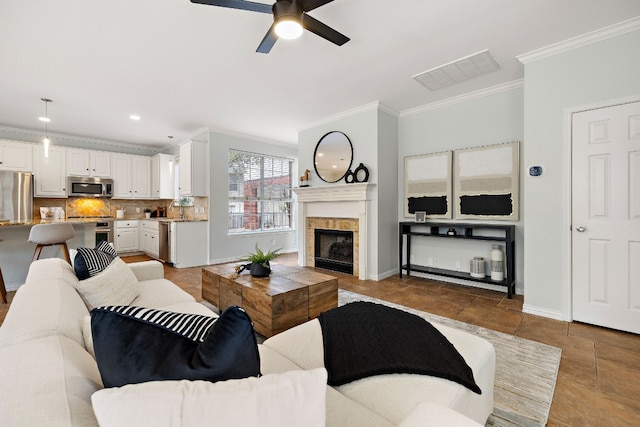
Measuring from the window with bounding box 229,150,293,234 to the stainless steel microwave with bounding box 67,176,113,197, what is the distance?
281 cm

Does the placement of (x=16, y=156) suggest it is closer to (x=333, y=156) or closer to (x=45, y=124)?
(x=45, y=124)

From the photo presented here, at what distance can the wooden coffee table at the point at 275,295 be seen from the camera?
2295 millimetres

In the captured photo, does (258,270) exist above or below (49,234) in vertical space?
below

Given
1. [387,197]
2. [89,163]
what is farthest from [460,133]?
[89,163]

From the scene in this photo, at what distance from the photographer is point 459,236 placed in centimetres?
390

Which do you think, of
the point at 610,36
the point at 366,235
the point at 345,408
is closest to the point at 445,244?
the point at 366,235

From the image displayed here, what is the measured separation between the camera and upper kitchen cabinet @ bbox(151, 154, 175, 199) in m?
6.71

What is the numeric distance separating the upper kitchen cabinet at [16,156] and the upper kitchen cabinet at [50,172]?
8 centimetres

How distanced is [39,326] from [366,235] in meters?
3.89

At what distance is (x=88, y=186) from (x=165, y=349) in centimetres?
716

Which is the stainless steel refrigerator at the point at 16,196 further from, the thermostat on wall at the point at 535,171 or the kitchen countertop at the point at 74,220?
the thermostat on wall at the point at 535,171

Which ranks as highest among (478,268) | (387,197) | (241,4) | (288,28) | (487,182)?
(241,4)

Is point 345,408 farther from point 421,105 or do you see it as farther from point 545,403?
point 421,105

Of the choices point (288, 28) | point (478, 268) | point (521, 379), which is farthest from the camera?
point (478, 268)
